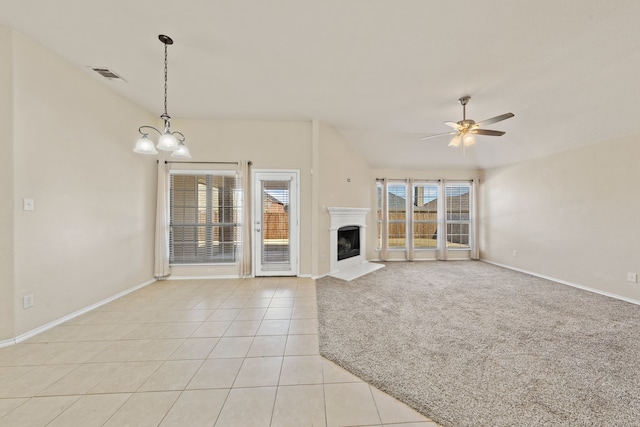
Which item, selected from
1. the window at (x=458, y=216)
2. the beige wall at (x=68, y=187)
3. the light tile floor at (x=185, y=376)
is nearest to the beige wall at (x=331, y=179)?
the light tile floor at (x=185, y=376)

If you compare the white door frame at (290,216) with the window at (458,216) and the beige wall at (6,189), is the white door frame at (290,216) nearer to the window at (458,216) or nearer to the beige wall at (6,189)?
the beige wall at (6,189)

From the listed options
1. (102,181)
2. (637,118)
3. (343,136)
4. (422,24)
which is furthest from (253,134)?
(637,118)

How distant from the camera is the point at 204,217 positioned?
4301mm

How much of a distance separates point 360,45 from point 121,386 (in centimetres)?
359

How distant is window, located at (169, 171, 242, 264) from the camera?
13.9 feet

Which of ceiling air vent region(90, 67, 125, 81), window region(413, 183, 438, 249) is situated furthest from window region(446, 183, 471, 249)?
ceiling air vent region(90, 67, 125, 81)

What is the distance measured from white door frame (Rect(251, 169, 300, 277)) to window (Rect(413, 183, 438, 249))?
3485mm

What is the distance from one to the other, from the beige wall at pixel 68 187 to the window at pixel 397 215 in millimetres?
5489

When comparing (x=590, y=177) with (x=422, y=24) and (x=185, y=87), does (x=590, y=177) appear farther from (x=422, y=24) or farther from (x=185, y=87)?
(x=185, y=87)

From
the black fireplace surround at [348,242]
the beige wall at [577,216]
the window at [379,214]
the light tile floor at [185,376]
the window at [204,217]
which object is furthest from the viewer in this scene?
the window at [379,214]

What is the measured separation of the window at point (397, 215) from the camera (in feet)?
20.1

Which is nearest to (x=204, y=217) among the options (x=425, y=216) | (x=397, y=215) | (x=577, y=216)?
(x=397, y=215)

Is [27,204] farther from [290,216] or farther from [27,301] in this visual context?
[290,216]

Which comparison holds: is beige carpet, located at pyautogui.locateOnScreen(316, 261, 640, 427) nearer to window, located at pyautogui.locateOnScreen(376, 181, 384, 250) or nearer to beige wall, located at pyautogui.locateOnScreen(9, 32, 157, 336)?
window, located at pyautogui.locateOnScreen(376, 181, 384, 250)
